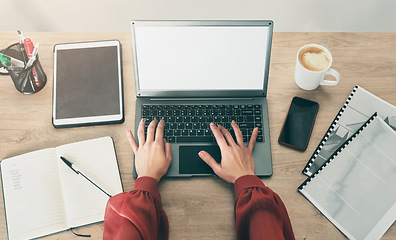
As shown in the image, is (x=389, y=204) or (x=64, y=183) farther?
(x=64, y=183)

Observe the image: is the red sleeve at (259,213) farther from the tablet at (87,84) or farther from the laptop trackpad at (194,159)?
the tablet at (87,84)

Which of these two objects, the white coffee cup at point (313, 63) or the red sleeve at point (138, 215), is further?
the white coffee cup at point (313, 63)

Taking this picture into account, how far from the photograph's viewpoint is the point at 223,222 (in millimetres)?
892

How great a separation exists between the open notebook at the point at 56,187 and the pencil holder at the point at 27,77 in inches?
9.0

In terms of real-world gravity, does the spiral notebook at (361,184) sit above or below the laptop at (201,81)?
below

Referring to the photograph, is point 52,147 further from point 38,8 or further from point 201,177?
point 38,8

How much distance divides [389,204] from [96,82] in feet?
2.97

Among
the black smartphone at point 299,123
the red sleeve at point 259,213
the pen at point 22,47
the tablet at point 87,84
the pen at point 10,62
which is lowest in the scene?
Answer: the red sleeve at point 259,213

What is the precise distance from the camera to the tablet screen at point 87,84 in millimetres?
1005

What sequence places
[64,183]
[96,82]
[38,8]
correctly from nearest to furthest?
[64,183] < [96,82] < [38,8]

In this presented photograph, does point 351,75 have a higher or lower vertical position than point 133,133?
higher

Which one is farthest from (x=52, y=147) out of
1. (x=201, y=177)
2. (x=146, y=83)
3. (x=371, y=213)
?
(x=371, y=213)

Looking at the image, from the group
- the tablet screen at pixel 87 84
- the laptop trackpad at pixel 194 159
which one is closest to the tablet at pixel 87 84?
the tablet screen at pixel 87 84

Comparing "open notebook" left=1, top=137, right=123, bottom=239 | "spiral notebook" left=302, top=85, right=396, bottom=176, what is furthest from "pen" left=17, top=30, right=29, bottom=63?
"spiral notebook" left=302, top=85, right=396, bottom=176
